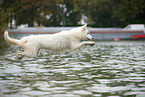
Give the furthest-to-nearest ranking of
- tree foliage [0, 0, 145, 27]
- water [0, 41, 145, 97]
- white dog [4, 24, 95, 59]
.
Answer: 1. tree foliage [0, 0, 145, 27]
2. white dog [4, 24, 95, 59]
3. water [0, 41, 145, 97]

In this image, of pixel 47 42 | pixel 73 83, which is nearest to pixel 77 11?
pixel 47 42

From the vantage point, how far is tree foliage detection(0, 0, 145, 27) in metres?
57.5

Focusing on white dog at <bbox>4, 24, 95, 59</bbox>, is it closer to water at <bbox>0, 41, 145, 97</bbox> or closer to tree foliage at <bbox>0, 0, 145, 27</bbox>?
water at <bbox>0, 41, 145, 97</bbox>

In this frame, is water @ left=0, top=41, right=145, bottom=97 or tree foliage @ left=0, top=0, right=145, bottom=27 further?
tree foliage @ left=0, top=0, right=145, bottom=27

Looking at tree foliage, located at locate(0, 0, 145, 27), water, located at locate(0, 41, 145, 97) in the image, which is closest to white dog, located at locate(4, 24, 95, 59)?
water, located at locate(0, 41, 145, 97)

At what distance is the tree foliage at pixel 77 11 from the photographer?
2264 inches

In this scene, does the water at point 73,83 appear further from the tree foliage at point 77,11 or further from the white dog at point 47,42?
the tree foliage at point 77,11

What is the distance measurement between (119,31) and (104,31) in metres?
2.20

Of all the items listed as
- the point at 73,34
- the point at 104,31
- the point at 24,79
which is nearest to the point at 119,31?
the point at 104,31

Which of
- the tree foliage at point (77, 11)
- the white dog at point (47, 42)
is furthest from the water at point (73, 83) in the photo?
the tree foliage at point (77, 11)

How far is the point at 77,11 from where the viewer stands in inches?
2854

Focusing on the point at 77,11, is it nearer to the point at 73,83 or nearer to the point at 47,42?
the point at 47,42

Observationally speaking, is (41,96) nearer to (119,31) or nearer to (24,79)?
(24,79)

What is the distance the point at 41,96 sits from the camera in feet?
Answer: 25.2
